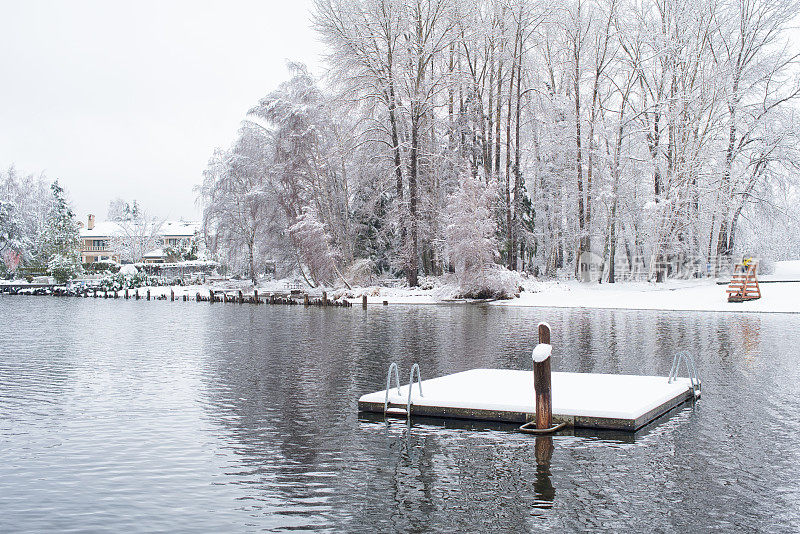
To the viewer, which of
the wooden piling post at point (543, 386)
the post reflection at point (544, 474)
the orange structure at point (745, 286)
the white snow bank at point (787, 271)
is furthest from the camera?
the white snow bank at point (787, 271)

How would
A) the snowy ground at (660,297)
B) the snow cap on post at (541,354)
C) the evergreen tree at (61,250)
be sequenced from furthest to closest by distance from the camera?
the evergreen tree at (61,250), the snowy ground at (660,297), the snow cap on post at (541,354)

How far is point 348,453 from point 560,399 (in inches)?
181

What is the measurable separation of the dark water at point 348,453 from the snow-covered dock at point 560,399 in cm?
44

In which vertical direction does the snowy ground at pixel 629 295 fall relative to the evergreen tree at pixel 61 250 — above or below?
→ below

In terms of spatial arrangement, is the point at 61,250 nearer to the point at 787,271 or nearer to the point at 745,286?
the point at 745,286

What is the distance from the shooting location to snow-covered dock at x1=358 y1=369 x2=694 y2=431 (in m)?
13.4

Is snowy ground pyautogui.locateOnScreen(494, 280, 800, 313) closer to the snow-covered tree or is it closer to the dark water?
the snow-covered tree

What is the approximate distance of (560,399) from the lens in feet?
47.2

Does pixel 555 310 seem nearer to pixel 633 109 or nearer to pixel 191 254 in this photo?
pixel 633 109

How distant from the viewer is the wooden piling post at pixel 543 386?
12852mm

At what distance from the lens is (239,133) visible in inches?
2648

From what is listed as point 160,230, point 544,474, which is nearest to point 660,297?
point 544,474

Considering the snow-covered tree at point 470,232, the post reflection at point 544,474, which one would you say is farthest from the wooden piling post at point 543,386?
the snow-covered tree at point 470,232

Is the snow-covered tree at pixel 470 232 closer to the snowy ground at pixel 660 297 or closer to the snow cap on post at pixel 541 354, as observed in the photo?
the snowy ground at pixel 660 297
